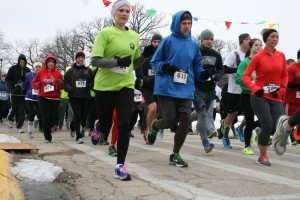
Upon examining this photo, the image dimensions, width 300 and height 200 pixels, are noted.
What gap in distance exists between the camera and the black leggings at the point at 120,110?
4.32 meters

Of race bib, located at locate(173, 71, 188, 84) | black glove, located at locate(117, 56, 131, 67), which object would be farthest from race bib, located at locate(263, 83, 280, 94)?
black glove, located at locate(117, 56, 131, 67)

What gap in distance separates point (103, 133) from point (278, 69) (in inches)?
95.3

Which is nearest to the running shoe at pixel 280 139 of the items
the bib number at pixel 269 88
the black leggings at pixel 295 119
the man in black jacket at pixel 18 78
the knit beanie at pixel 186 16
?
the black leggings at pixel 295 119

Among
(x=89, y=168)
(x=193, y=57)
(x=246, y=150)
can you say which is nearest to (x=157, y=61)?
(x=193, y=57)

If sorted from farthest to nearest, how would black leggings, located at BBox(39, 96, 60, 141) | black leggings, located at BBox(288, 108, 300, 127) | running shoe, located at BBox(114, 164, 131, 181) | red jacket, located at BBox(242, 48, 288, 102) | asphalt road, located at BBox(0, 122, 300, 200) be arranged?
black leggings, located at BBox(39, 96, 60, 141), red jacket, located at BBox(242, 48, 288, 102), black leggings, located at BBox(288, 108, 300, 127), running shoe, located at BBox(114, 164, 131, 181), asphalt road, located at BBox(0, 122, 300, 200)

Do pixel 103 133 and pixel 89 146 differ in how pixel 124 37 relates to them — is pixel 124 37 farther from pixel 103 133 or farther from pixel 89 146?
pixel 89 146

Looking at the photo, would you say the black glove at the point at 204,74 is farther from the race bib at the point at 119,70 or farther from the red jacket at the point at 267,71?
the race bib at the point at 119,70

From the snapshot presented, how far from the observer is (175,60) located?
516 cm

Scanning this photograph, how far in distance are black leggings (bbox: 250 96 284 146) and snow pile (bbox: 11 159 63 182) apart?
2.57 m

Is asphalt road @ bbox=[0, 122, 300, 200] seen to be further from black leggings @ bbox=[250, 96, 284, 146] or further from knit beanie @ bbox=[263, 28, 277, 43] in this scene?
knit beanie @ bbox=[263, 28, 277, 43]

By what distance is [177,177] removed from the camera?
437 centimetres

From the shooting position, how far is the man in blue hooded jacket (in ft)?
16.6

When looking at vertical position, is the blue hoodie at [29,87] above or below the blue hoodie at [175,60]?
below

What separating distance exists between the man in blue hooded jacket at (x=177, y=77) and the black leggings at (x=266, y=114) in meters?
0.93
